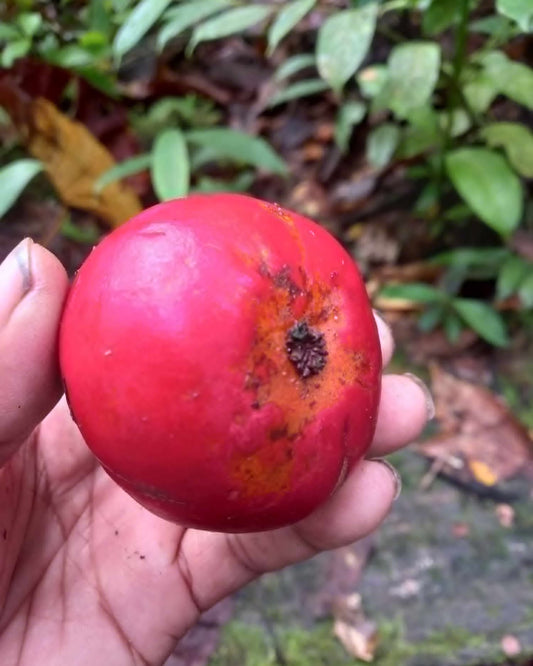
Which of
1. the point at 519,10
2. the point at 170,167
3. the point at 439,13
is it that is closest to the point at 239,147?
the point at 170,167

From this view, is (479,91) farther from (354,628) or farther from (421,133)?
(354,628)

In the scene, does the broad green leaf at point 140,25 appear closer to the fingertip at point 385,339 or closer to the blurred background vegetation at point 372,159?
the blurred background vegetation at point 372,159

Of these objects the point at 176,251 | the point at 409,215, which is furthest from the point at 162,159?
the point at 176,251

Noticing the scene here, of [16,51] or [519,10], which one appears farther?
[16,51]

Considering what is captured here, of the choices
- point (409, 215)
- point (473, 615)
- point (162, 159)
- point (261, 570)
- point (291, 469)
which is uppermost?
point (291, 469)

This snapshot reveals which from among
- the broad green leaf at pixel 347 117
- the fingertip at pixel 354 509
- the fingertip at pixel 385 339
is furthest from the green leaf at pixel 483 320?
the fingertip at pixel 354 509

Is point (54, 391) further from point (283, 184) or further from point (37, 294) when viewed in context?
point (283, 184)
